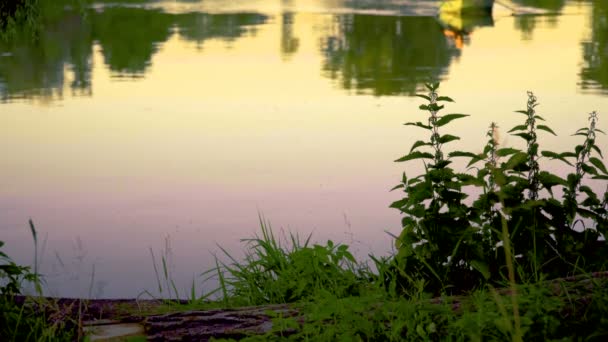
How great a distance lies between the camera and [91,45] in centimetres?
4112

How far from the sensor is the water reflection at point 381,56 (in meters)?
24.6

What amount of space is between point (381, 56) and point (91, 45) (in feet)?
42.0

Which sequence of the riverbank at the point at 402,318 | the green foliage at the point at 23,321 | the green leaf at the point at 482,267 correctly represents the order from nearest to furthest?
the riverbank at the point at 402,318 → the green foliage at the point at 23,321 → the green leaf at the point at 482,267

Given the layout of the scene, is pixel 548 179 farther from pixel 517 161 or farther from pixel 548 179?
pixel 517 161

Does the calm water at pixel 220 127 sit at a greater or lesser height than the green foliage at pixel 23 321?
lesser

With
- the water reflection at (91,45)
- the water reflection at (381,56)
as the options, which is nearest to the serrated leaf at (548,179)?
the water reflection at (91,45)

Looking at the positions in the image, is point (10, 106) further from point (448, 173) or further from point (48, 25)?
point (48, 25)

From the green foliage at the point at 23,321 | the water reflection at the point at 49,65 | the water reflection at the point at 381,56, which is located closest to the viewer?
the green foliage at the point at 23,321

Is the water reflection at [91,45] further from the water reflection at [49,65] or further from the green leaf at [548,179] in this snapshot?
the green leaf at [548,179]

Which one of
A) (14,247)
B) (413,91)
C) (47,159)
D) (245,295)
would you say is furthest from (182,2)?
(245,295)

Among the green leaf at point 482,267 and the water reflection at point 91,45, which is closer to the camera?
the green leaf at point 482,267

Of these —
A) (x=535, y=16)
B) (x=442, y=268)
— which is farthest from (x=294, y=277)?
(x=535, y=16)

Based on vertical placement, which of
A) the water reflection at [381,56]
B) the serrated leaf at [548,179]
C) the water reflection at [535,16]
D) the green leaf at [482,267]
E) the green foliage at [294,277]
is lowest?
the water reflection at [381,56]

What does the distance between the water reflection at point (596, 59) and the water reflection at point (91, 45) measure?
34.4 feet
